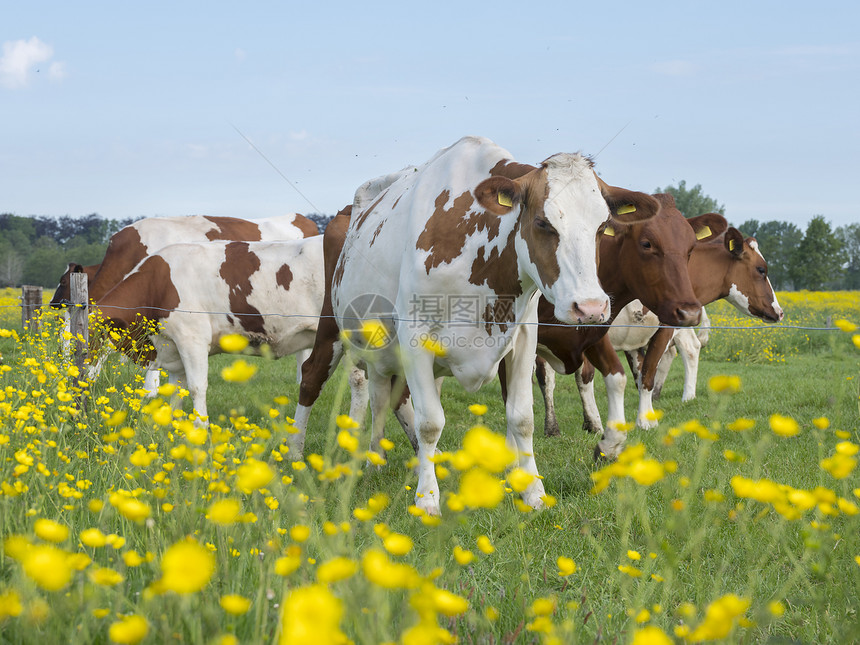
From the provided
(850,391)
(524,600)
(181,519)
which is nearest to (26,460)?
(181,519)

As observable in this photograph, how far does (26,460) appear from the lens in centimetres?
218

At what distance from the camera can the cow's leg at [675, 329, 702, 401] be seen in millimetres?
9344

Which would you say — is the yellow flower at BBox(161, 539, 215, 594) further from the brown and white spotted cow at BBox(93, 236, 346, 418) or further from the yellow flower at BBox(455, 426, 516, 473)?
the brown and white spotted cow at BBox(93, 236, 346, 418)

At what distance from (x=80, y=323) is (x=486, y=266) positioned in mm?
3815

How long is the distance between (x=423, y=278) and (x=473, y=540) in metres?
1.56

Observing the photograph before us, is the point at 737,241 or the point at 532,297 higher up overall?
the point at 737,241

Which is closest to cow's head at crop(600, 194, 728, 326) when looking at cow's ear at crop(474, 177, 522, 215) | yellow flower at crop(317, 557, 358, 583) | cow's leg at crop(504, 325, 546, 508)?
cow's leg at crop(504, 325, 546, 508)

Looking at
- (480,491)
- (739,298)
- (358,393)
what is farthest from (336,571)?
(739,298)

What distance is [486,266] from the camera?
13.8ft

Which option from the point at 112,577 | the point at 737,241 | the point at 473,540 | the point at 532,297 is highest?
the point at 737,241

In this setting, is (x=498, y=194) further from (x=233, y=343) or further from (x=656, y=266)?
(x=233, y=343)

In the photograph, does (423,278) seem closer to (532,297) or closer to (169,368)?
(532,297)

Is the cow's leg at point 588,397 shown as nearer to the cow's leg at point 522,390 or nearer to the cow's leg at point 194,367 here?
the cow's leg at point 522,390

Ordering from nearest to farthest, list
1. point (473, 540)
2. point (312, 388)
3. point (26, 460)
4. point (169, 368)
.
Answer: point (26, 460), point (473, 540), point (312, 388), point (169, 368)
